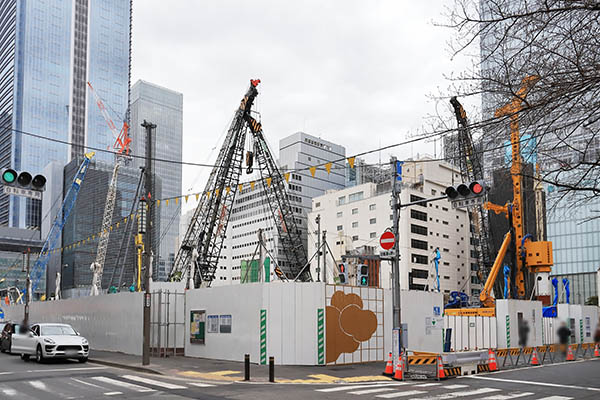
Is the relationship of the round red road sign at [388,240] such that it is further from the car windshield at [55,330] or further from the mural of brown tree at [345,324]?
the car windshield at [55,330]

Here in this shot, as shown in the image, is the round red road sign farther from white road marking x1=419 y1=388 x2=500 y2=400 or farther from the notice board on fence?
the notice board on fence

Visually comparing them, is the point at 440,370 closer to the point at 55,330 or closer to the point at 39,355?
the point at 39,355

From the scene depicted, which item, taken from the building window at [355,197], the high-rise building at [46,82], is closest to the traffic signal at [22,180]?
the building window at [355,197]

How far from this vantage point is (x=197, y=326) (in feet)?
88.0

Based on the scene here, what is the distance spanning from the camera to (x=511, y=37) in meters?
9.23

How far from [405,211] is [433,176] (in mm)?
15013

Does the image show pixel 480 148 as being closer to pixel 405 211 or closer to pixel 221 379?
pixel 221 379

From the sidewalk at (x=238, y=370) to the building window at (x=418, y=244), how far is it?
251 ft

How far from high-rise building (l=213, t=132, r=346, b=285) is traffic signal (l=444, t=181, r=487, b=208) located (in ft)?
368

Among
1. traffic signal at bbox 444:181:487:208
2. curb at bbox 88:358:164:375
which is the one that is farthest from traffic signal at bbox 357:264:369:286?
curb at bbox 88:358:164:375

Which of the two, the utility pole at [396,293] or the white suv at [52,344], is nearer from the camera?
the utility pole at [396,293]

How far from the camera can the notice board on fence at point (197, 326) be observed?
26516 mm

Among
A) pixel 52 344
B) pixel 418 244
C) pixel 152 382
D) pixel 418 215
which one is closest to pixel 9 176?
pixel 152 382

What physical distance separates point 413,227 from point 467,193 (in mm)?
84815
